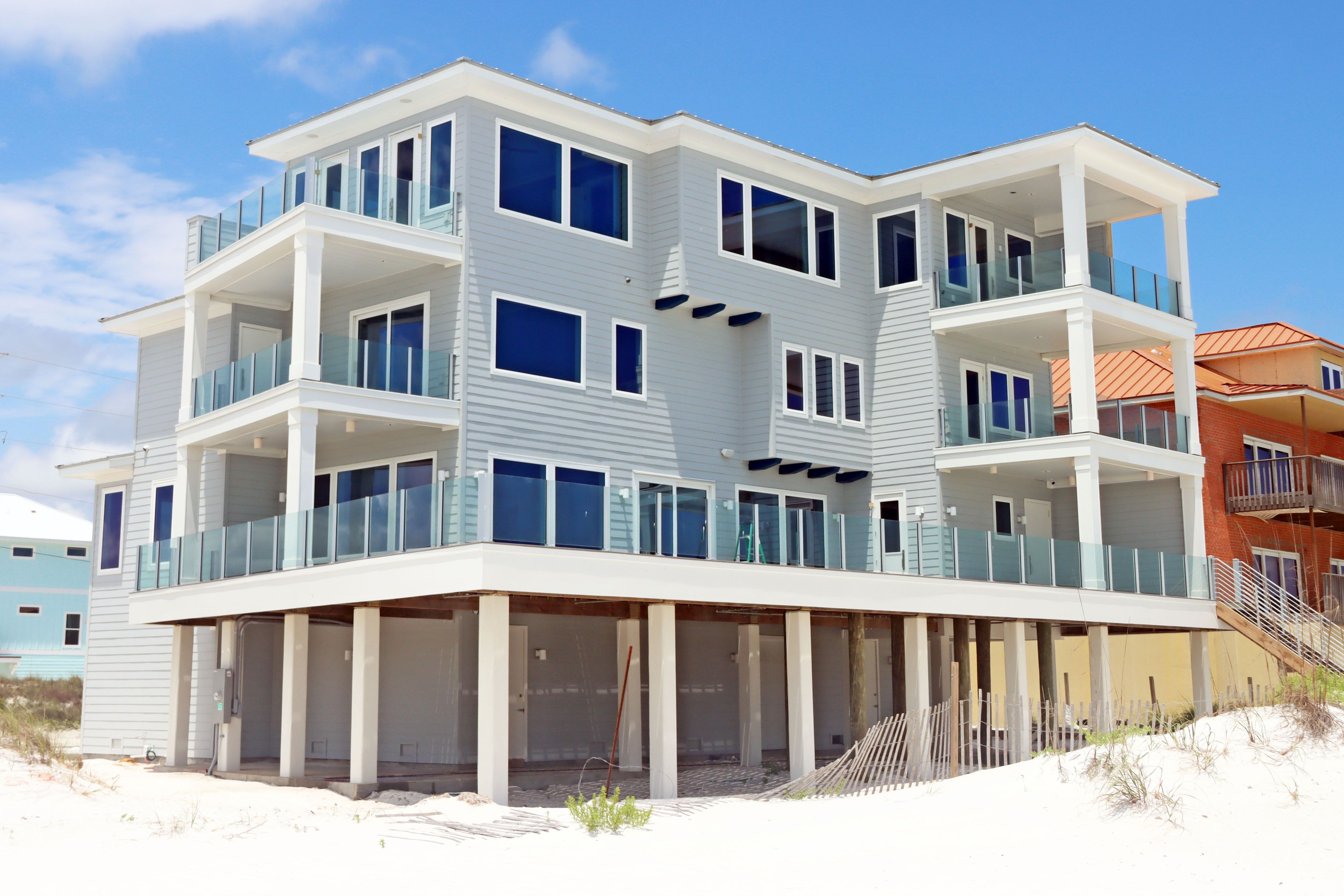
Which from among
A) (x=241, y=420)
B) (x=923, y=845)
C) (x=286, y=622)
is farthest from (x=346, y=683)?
(x=923, y=845)

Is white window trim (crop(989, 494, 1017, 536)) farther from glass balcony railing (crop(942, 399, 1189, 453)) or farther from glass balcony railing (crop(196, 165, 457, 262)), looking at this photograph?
glass balcony railing (crop(196, 165, 457, 262))

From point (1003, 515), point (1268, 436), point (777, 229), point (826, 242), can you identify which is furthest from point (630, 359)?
point (1268, 436)

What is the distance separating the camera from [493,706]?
18.8 m

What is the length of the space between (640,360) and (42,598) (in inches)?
1498

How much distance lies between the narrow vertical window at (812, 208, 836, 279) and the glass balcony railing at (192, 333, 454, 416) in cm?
941

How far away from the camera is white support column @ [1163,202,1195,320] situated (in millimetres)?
31391

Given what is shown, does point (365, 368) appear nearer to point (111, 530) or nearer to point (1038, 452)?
point (111, 530)

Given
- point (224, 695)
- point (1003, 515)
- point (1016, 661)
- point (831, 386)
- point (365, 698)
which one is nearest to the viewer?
point (365, 698)

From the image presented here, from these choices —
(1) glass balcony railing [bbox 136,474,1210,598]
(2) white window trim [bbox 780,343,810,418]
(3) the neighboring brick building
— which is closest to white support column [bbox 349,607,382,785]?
(1) glass balcony railing [bbox 136,474,1210,598]

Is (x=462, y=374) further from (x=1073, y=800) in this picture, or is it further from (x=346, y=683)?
(x=1073, y=800)

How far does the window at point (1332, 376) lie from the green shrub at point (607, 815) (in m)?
29.9

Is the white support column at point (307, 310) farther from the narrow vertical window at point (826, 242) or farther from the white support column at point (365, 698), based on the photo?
the narrow vertical window at point (826, 242)

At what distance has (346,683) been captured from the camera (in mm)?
26422

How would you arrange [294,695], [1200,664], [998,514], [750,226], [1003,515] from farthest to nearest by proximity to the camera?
[1200,664] → [1003,515] → [998,514] → [750,226] → [294,695]
